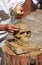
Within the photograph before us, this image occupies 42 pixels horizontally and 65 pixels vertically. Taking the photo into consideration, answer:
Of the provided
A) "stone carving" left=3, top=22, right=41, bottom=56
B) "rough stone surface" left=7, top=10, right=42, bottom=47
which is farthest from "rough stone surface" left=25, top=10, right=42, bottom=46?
"stone carving" left=3, top=22, right=41, bottom=56

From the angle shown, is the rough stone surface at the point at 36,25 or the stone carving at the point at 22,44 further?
the rough stone surface at the point at 36,25

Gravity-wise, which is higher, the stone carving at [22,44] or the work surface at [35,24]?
the stone carving at [22,44]

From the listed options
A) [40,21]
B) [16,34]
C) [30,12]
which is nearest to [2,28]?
[16,34]

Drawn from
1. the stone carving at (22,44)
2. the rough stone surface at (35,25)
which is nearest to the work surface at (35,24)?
the rough stone surface at (35,25)

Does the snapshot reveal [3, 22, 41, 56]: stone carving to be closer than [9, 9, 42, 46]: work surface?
Yes

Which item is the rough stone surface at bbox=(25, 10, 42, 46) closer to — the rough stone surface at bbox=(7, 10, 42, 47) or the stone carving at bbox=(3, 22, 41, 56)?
the rough stone surface at bbox=(7, 10, 42, 47)

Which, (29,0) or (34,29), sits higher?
(29,0)

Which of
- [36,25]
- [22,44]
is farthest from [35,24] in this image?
[22,44]

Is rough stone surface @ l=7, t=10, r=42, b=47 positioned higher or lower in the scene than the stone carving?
lower

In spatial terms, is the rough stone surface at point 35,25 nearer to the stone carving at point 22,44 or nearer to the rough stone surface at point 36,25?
the rough stone surface at point 36,25

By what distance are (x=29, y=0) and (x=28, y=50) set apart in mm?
1998

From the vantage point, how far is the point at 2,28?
3.90 ft

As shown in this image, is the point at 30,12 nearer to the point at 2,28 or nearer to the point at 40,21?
the point at 40,21

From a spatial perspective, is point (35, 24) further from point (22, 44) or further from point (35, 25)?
point (22, 44)
